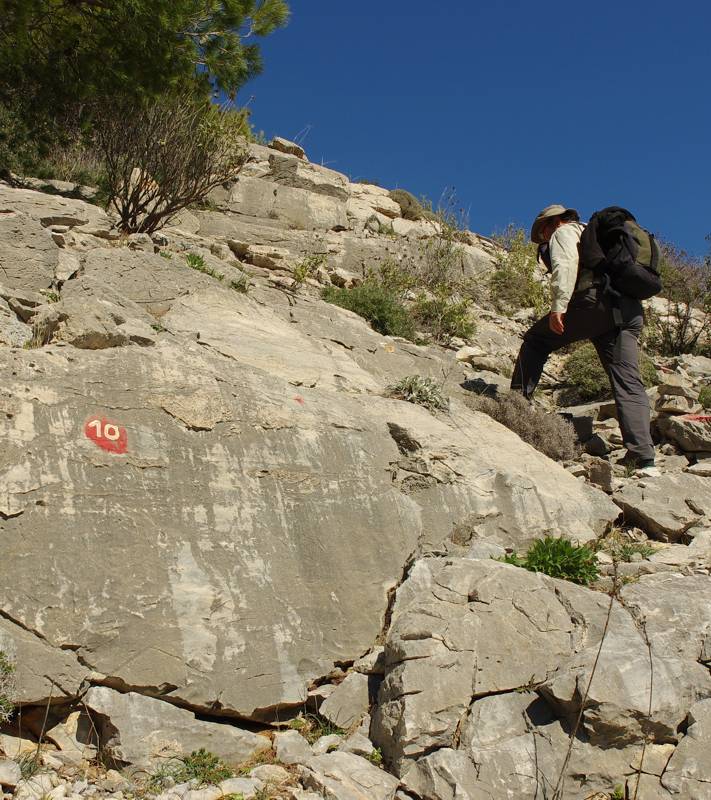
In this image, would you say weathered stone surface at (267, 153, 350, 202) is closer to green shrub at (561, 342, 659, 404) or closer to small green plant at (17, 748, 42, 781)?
green shrub at (561, 342, 659, 404)

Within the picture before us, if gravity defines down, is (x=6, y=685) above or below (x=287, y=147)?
below

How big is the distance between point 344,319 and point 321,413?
2.75 m

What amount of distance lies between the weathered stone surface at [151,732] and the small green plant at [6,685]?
0.33 m

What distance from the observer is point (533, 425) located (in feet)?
22.3

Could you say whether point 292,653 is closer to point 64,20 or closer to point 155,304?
point 155,304

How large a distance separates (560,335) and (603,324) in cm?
39

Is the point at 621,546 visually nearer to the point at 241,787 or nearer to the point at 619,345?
the point at 619,345

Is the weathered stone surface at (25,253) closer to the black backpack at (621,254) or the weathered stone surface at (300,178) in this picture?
the black backpack at (621,254)

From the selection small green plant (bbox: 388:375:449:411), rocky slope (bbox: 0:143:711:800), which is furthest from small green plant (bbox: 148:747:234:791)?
small green plant (bbox: 388:375:449:411)

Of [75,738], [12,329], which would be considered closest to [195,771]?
[75,738]

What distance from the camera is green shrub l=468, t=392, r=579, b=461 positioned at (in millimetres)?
6762

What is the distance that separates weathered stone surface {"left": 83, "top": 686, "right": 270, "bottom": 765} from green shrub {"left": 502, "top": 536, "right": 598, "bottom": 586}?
2.05 m

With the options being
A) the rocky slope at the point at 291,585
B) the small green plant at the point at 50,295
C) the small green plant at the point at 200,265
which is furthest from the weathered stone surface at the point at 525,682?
the small green plant at the point at 200,265

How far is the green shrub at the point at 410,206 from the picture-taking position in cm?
1529
